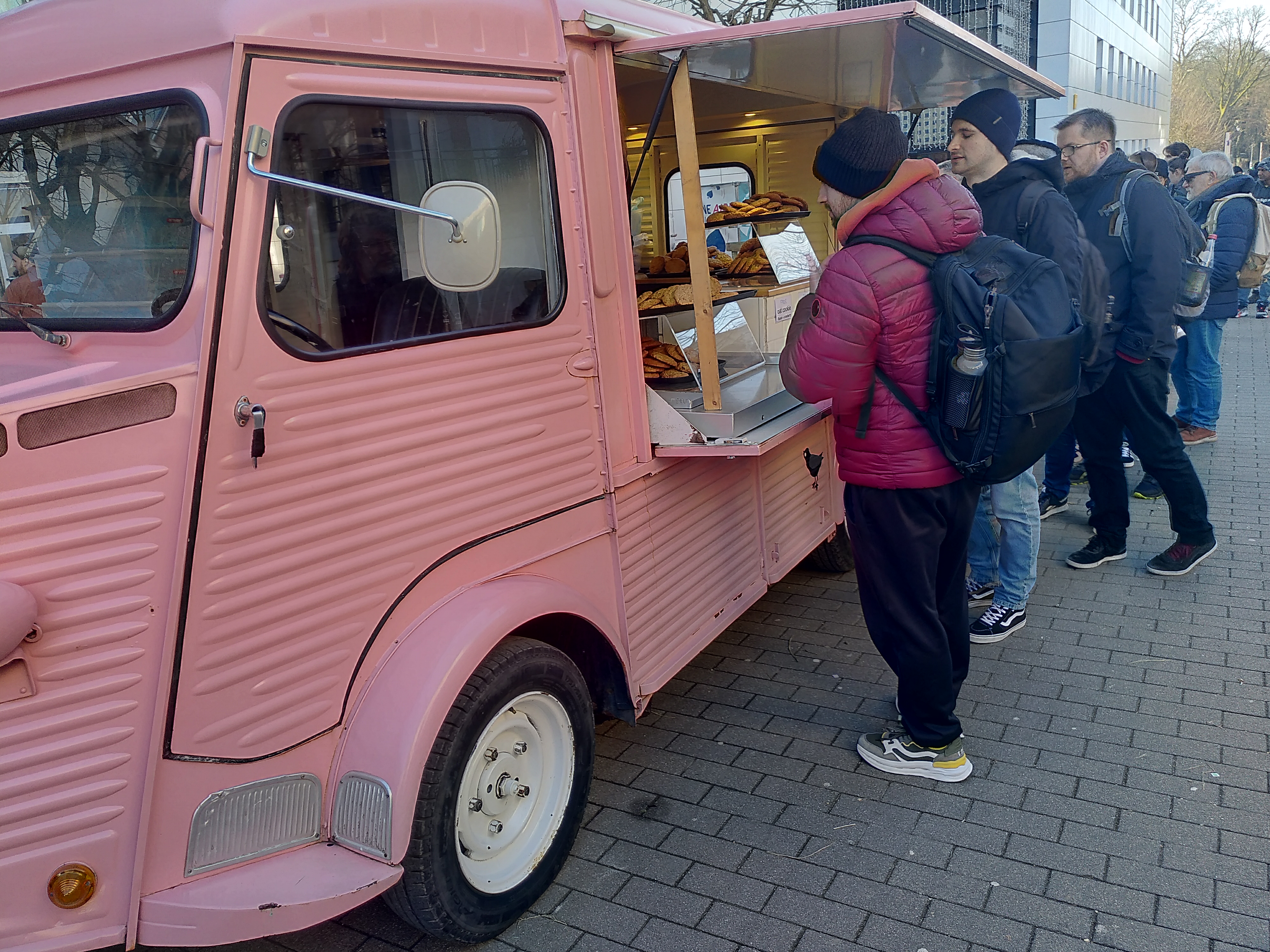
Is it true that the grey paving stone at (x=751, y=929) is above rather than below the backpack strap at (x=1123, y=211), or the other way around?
below

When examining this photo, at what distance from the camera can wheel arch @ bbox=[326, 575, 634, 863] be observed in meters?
2.41

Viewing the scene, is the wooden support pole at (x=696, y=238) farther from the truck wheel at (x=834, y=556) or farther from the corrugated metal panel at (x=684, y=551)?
the truck wheel at (x=834, y=556)

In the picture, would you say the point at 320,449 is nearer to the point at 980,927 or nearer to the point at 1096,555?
the point at 980,927

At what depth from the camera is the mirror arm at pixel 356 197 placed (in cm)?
220

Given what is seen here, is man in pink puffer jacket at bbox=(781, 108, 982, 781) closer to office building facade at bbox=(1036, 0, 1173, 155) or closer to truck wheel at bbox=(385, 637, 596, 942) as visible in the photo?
truck wheel at bbox=(385, 637, 596, 942)

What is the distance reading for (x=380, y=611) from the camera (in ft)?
8.26

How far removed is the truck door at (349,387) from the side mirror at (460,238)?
6 cm

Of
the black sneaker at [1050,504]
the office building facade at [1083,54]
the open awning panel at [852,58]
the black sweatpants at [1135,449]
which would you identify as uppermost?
the office building facade at [1083,54]

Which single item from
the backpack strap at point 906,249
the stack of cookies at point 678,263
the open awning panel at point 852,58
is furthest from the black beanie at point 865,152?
the stack of cookies at point 678,263

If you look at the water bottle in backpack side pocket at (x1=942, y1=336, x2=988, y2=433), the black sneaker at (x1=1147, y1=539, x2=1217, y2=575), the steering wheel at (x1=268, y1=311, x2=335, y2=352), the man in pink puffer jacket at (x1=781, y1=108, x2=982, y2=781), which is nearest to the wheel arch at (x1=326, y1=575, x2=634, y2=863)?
the steering wheel at (x1=268, y1=311, x2=335, y2=352)

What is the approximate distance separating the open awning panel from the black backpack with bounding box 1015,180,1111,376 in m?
0.56

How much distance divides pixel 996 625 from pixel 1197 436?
14.9 feet

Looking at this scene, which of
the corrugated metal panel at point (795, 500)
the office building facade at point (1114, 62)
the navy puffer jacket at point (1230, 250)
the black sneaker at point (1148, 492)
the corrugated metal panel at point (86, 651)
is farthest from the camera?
the office building facade at point (1114, 62)

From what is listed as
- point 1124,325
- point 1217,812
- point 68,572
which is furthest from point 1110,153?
point 68,572
